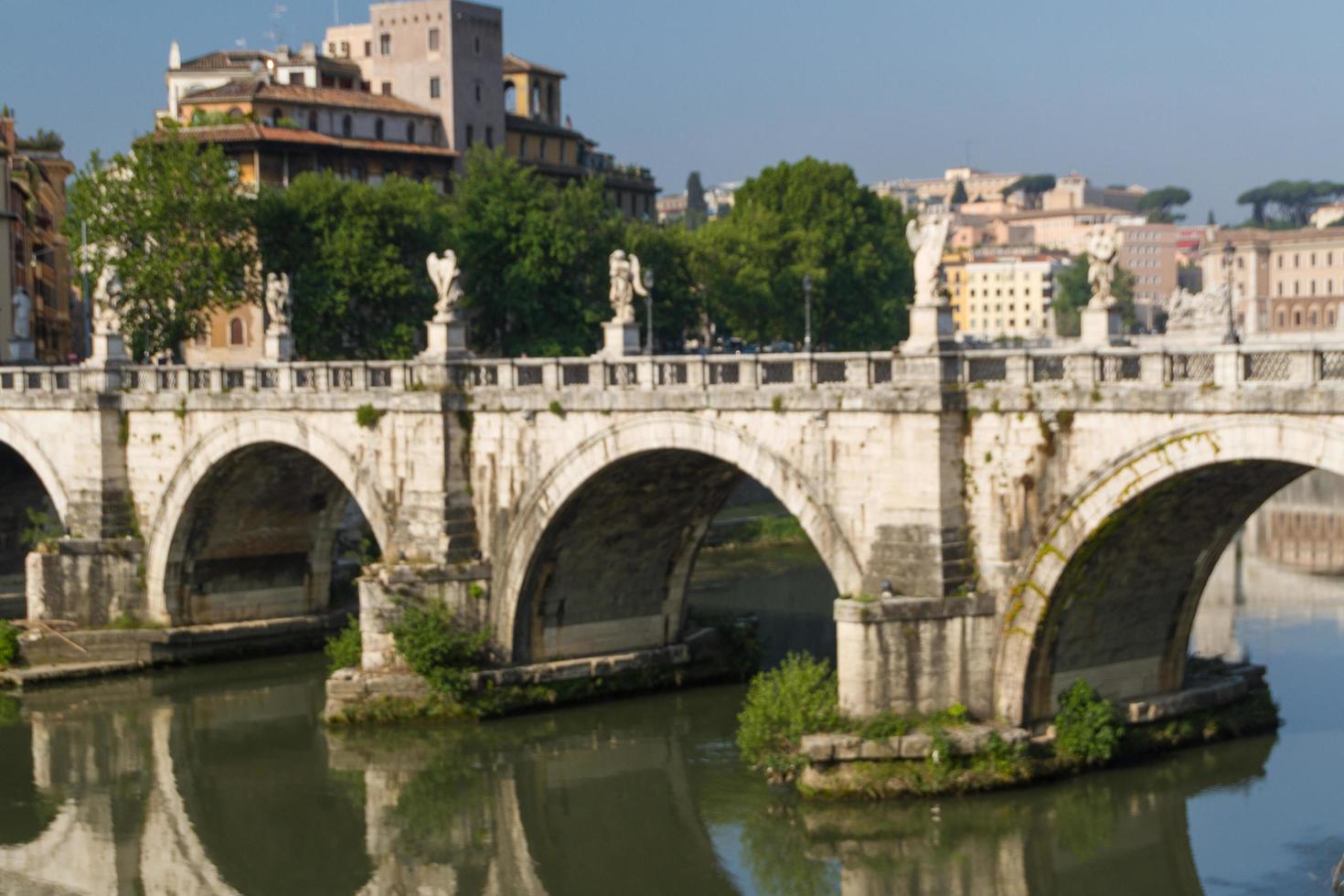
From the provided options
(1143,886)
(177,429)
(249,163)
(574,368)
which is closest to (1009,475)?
(1143,886)

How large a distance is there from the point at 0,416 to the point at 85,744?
39.4 ft

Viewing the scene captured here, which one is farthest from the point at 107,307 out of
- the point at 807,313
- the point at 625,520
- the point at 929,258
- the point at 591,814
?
the point at 929,258

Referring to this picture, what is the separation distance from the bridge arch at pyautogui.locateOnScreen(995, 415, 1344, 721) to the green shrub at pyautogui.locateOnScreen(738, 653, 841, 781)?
243cm

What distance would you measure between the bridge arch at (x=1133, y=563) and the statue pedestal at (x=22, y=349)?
31271 mm

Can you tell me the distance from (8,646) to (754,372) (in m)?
17.2

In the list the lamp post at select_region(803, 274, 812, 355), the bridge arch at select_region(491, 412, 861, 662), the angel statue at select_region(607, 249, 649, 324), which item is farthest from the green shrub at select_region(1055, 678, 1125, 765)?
the angel statue at select_region(607, 249, 649, 324)

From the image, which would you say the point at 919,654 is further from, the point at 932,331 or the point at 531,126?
the point at 531,126

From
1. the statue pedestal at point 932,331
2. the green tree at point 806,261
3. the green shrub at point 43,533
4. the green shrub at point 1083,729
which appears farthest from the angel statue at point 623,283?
the green tree at point 806,261

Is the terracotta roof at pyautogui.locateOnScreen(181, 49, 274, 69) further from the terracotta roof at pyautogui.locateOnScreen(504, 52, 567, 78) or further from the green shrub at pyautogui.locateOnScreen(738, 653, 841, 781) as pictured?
the green shrub at pyautogui.locateOnScreen(738, 653, 841, 781)

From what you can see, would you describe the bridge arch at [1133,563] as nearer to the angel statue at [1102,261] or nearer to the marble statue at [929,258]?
the angel statue at [1102,261]

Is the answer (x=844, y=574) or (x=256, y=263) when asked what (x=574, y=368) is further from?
(x=256, y=263)

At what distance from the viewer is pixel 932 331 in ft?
88.6

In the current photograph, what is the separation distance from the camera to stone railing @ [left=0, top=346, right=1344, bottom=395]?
2342 cm

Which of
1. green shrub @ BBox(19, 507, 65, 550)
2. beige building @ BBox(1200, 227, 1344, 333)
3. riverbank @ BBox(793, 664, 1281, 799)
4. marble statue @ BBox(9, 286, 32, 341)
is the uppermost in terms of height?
beige building @ BBox(1200, 227, 1344, 333)
